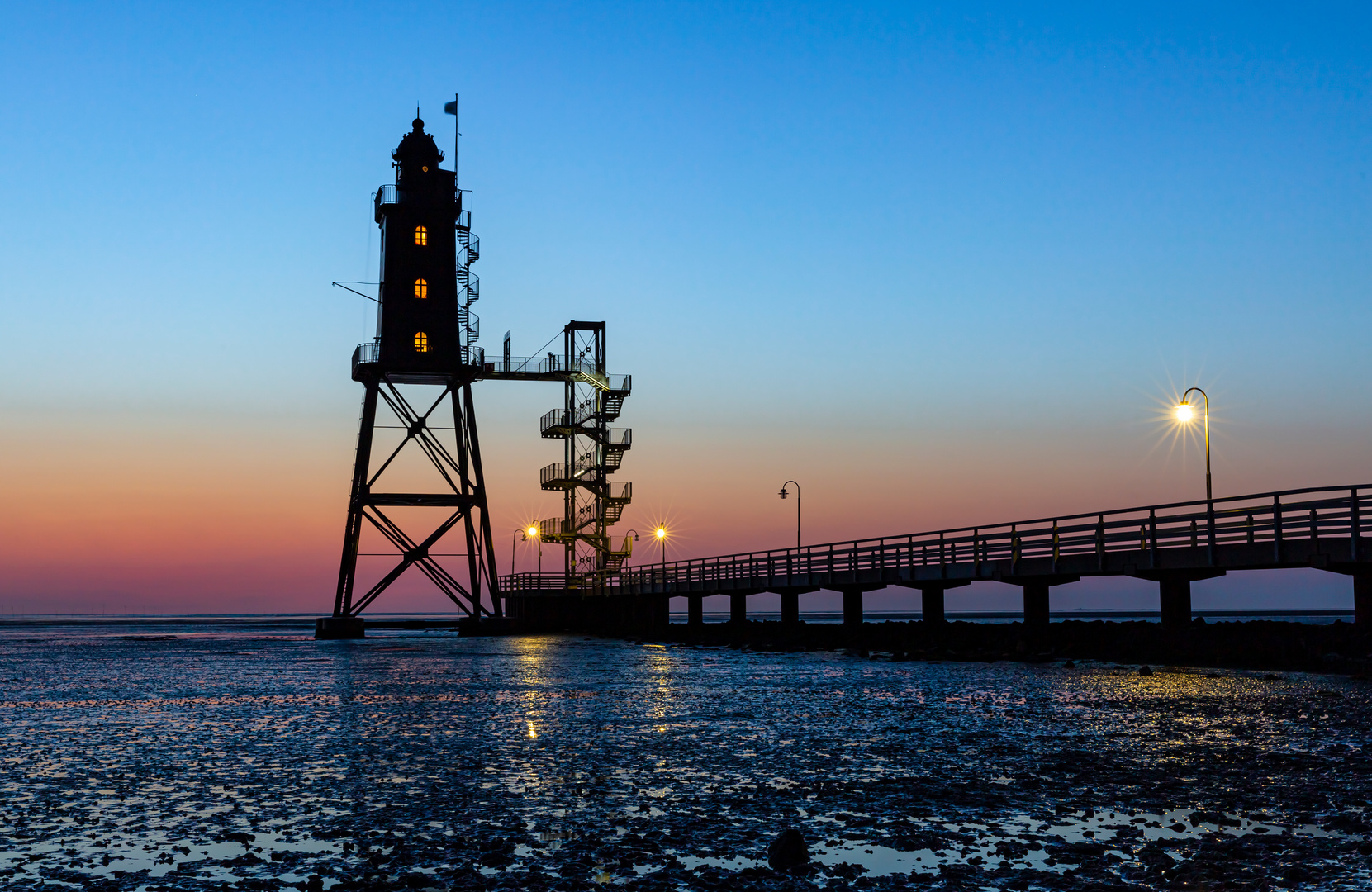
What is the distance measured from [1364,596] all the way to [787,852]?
18302mm

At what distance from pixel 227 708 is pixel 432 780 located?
8.29 meters

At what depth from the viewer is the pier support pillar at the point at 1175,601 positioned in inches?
994

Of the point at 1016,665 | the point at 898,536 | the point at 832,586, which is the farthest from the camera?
the point at 832,586

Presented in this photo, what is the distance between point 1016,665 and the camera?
24.6 m

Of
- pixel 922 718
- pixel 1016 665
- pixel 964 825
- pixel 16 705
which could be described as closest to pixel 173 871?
pixel 964 825

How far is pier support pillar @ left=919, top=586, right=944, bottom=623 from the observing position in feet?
109

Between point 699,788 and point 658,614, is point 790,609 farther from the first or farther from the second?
point 699,788

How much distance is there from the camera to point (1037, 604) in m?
29.1

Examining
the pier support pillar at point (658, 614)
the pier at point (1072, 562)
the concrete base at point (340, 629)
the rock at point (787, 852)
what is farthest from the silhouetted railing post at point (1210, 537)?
the concrete base at point (340, 629)

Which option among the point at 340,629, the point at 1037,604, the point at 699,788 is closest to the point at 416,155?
the point at 340,629

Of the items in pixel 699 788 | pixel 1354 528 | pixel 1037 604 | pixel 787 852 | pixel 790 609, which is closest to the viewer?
pixel 787 852

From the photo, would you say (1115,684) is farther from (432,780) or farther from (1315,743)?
(432,780)

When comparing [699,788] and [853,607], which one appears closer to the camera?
[699,788]

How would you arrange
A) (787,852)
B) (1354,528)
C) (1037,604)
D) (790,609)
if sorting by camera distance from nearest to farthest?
1. (787,852)
2. (1354,528)
3. (1037,604)
4. (790,609)
